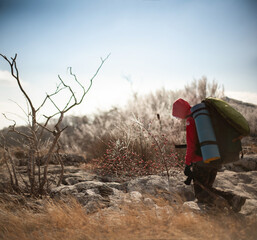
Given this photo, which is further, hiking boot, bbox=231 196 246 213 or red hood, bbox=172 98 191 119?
red hood, bbox=172 98 191 119

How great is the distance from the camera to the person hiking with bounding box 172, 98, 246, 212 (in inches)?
90.7

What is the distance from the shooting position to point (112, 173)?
4.57 metres

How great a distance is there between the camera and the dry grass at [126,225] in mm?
1780

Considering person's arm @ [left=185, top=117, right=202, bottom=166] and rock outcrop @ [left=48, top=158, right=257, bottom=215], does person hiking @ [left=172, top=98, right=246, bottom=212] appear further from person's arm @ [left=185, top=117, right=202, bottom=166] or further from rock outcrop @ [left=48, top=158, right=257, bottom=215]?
rock outcrop @ [left=48, top=158, right=257, bottom=215]

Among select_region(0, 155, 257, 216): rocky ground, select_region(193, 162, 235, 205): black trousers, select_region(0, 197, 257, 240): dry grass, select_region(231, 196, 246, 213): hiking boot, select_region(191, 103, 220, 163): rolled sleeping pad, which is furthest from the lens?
select_region(0, 155, 257, 216): rocky ground

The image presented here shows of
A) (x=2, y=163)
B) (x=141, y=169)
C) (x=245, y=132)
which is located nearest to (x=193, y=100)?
(x=141, y=169)

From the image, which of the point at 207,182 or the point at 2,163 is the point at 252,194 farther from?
the point at 2,163

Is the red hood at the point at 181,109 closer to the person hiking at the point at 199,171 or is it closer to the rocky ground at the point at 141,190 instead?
the person hiking at the point at 199,171

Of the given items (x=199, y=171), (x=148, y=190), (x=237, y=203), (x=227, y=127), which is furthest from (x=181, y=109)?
(x=148, y=190)

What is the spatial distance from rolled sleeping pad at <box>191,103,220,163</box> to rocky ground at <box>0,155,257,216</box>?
2.45 feet

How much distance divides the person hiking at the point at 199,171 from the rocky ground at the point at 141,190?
179mm

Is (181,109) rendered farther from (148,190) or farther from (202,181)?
(148,190)

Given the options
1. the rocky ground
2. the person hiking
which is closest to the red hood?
the person hiking

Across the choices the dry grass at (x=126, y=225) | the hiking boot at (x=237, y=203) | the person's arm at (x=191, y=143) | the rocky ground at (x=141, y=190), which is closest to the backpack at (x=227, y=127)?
the person's arm at (x=191, y=143)
